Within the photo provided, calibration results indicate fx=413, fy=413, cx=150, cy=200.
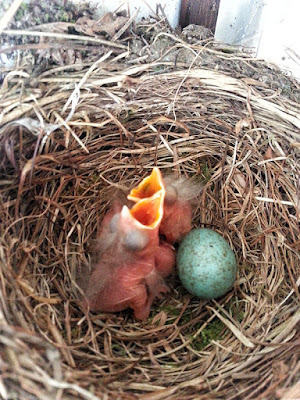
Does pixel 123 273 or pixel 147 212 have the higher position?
pixel 147 212

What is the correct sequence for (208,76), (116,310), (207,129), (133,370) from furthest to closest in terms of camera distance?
(207,129)
(208,76)
(116,310)
(133,370)

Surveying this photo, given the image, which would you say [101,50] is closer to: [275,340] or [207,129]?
[207,129]

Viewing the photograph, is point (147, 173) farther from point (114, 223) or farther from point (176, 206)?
point (114, 223)

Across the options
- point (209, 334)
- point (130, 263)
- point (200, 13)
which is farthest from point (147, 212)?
point (200, 13)

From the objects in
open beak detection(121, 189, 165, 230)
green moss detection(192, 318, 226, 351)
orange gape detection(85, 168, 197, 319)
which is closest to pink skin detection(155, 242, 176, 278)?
orange gape detection(85, 168, 197, 319)

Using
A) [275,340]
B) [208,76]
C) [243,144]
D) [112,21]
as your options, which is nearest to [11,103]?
[112,21]

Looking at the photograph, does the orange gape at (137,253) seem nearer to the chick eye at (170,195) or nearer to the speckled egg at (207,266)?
the chick eye at (170,195)

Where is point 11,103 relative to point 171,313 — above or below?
above
